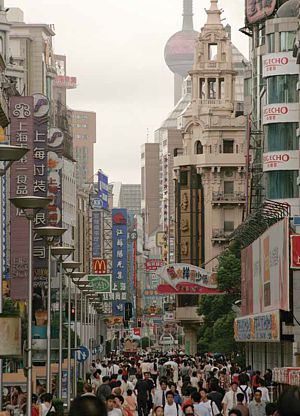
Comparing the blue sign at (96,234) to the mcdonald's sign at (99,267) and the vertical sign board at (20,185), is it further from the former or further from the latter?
the vertical sign board at (20,185)

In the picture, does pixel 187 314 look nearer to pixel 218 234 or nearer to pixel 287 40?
pixel 218 234

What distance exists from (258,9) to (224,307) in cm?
1815

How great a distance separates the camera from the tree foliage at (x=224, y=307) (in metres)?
91.5

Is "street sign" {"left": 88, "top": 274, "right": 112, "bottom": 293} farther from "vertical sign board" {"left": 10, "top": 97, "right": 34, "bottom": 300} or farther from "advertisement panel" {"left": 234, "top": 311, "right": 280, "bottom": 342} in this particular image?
"advertisement panel" {"left": 234, "top": 311, "right": 280, "bottom": 342}

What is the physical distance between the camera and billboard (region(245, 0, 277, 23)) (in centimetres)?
9912

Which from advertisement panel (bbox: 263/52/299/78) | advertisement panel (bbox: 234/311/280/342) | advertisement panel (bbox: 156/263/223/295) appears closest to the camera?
advertisement panel (bbox: 234/311/280/342)

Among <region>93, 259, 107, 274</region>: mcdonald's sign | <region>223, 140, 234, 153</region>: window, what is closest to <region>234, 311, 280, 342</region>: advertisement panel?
<region>223, 140, 234, 153</region>: window

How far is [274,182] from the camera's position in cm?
8250

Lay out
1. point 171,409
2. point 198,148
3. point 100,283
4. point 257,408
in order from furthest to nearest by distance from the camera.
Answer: point 198,148
point 100,283
point 171,409
point 257,408

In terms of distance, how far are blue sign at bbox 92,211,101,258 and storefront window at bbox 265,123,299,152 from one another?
110m

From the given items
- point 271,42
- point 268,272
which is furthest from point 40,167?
point 268,272

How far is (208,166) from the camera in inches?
5655

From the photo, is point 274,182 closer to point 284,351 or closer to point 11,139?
point 11,139

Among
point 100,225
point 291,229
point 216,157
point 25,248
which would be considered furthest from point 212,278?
point 100,225
